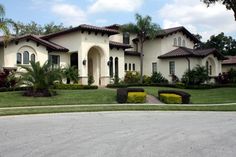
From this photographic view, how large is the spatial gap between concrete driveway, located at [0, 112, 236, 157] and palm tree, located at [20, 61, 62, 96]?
11.3 metres

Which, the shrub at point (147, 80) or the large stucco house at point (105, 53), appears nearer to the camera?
the large stucco house at point (105, 53)

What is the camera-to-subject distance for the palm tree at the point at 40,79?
979 inches

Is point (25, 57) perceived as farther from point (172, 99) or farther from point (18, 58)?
point (172, 99)

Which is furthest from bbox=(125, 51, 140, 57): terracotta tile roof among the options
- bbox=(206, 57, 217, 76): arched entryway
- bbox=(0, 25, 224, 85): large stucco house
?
bbox=(206, 57, 217, 76): arched entryway

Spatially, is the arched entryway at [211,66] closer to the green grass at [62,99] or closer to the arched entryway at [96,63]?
the arched entryway at [96,63]

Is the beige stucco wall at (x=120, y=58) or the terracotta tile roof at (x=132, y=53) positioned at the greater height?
the terracotta tile roof at (x=132, y=53)

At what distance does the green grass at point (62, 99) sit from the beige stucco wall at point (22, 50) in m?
5.76

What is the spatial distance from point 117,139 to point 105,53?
26380 millimetres

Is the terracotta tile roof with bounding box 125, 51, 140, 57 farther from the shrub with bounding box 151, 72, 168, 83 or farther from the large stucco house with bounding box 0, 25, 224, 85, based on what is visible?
the shrub with bounding box 151, 72, 168, 83

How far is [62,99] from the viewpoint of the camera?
78.4 ft

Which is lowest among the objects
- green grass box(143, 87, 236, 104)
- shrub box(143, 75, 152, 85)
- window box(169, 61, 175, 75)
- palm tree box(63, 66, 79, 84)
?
green grass box(143, 87, 236, 104)

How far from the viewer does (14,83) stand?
2659cm

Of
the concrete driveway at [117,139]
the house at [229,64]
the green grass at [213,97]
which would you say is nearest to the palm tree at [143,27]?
the green grass at [213,97]

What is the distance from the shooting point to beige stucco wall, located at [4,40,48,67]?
1163 inches
